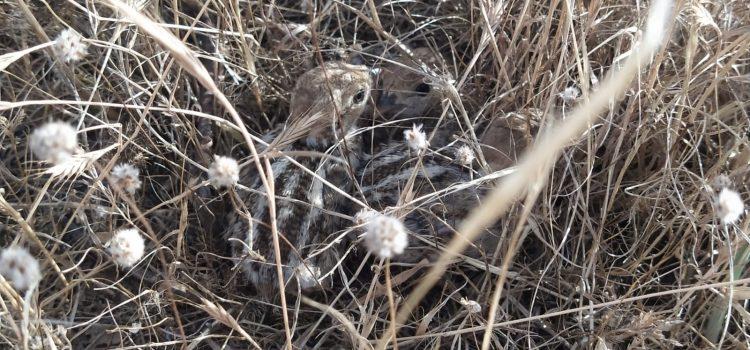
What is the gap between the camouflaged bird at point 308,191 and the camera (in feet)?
8.13

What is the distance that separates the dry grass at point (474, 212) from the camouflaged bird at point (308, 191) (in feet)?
0.38

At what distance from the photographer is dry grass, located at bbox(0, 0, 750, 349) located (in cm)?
230

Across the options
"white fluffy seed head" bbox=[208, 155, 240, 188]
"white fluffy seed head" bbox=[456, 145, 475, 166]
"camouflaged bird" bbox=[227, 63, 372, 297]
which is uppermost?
"white fluffy seed head" bbox=[208, 155, 240, 188]

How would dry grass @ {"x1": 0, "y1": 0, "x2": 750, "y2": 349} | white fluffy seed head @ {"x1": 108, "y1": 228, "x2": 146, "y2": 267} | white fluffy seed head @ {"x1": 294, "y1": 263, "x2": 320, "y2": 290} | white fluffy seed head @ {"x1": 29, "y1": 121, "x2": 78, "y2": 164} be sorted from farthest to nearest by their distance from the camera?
white fluffy seed head @ {"x1": 294, "y1": 263, "x2": 320, "y2": 290}
dry grass @ {"x1": 0, "y1": 0, "x2": 750, "y2": 349}
white fluffy seed head @ {"x1": 108, "y1": 228, "x2": 146, "y2": 267}
white fluffy seed head @ {"x1": 29, "y1": 121, "x2": 78, "y2": 164}

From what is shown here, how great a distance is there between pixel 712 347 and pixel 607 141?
0.81 metres

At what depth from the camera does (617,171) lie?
273 cm

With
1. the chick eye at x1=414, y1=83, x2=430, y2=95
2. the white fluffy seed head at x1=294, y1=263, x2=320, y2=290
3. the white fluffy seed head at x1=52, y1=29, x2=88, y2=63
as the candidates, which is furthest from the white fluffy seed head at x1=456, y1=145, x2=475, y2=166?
the white fluffy seed head at x1=52, y1=29, x2=88, y2=63

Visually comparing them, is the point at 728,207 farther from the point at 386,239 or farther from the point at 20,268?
the point at 20,268

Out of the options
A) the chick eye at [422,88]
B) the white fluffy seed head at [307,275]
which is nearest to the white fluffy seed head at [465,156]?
the white fluffy seed head at [307,275]

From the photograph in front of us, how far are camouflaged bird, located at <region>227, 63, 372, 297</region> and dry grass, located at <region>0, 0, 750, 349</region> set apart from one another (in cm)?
12

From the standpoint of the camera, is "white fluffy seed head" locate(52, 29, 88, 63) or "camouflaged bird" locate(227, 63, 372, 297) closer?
"white fluffy seed head" locate(52, 29, 88, 63)

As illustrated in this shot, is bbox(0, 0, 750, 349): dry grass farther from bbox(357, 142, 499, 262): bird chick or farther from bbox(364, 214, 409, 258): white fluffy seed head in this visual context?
bbox(364, 214, 409, 258): white fluffy seed head

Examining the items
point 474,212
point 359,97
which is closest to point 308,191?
point 359,97

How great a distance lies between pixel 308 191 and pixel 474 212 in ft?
2.12
